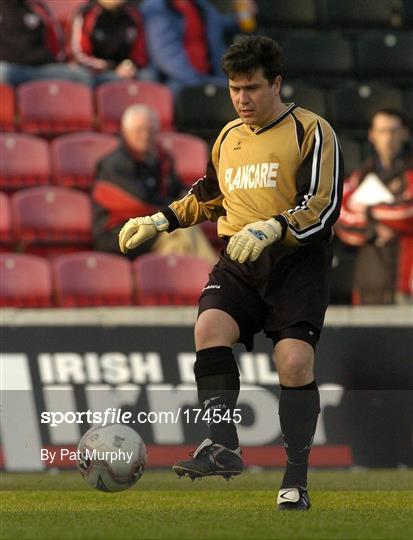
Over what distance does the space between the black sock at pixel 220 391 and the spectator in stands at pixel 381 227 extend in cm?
441

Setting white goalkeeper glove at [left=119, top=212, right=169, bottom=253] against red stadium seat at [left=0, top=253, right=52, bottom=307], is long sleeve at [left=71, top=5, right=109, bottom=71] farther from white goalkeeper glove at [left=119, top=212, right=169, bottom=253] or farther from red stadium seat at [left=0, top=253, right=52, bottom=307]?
white goalkeeper glove at [left=119, top=212, right=169, bottom=253]

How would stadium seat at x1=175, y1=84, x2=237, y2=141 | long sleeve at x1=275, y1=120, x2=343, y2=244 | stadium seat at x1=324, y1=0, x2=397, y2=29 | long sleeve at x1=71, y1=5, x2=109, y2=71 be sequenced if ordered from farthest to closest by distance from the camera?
stadium seat at x1=324, y1=0, x2=397, y2=29 → stadium seat at x1=175, y1=84, x2=237, y2=141 → long sleeve at x1=71, y1=5, x2=109, y2=71 → long sleeve at x1=275, y1=120, x2=343, y2=244

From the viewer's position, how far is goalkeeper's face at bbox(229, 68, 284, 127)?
574cm

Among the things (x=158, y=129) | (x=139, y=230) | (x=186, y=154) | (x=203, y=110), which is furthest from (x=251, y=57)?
(x=203, y=110)

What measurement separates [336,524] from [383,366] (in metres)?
4.07

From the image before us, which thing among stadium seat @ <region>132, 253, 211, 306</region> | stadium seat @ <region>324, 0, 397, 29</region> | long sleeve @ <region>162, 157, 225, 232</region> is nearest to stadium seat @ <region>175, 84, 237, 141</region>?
stadium seat @ <region>324, 0, 397, 29</region>

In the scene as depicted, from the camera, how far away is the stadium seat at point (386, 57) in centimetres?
1333

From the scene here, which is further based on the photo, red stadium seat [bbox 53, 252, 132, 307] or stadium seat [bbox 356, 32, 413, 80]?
stadium seat [bbox 356, 32, 413, 80]

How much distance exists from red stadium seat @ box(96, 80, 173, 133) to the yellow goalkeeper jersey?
6181mm

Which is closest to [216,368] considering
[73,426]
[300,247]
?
[300,247]

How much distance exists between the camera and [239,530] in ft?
16.7

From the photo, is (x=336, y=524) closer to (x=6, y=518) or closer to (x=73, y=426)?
(x=6, y=518)

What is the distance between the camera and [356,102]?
1277cm

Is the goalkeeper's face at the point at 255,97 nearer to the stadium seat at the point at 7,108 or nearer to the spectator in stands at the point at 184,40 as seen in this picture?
the stadium seat at the point at 7,108
